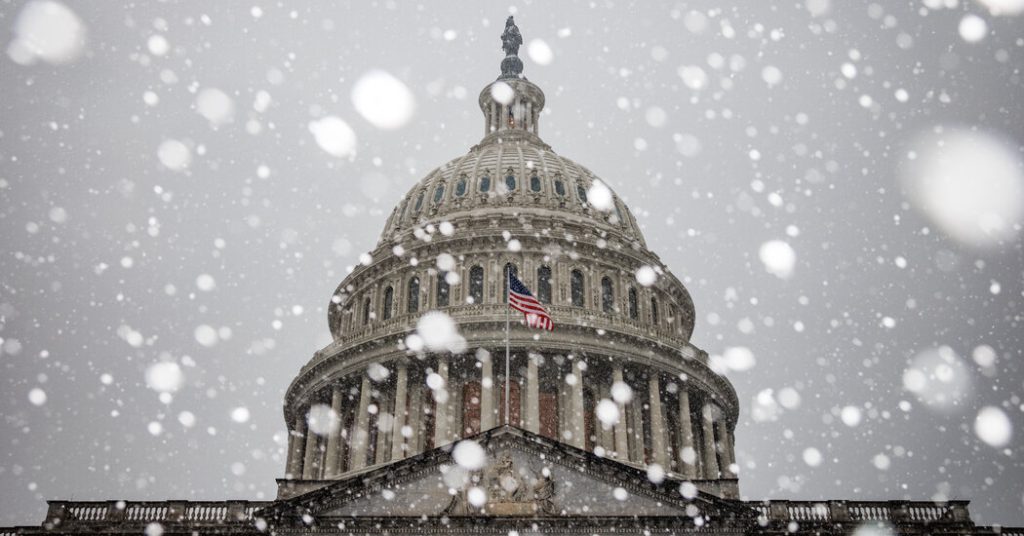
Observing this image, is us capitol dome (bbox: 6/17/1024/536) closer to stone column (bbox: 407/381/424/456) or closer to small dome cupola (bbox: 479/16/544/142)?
stone column (bbox: 407/381/424/456)

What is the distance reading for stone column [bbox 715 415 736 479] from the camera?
48438mm

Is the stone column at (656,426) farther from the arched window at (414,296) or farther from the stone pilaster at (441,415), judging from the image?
the arched window at (414,296)

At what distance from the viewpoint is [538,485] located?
27.9 m

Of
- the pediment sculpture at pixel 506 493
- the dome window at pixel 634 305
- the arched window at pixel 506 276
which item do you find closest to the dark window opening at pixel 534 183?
the arched window at pixel 506 276

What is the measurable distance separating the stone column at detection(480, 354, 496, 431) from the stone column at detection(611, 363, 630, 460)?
6057 mm

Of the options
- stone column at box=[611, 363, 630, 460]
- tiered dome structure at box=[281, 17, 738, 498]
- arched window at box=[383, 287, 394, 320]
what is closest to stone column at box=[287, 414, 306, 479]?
tiered dome structure at box=[281, 17, 738, 498]

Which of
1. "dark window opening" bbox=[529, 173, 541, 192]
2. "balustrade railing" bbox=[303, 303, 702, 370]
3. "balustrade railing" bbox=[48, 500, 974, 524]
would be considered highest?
"dark window opening" bbox=[529, 173, 541, 192]

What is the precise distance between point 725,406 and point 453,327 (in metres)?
16.6

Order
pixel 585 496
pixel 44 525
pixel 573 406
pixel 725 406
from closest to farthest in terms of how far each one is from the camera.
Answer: pixel 585 496, pixel 44 525, pixel 573 406, pixel 725 406

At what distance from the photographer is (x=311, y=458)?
157ft

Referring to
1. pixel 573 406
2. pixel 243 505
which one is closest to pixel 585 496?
pixel 243 505

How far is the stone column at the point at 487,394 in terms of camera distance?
137 feet

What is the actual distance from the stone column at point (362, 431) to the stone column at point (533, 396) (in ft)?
27.3

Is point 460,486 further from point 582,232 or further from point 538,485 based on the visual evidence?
point 582,232
